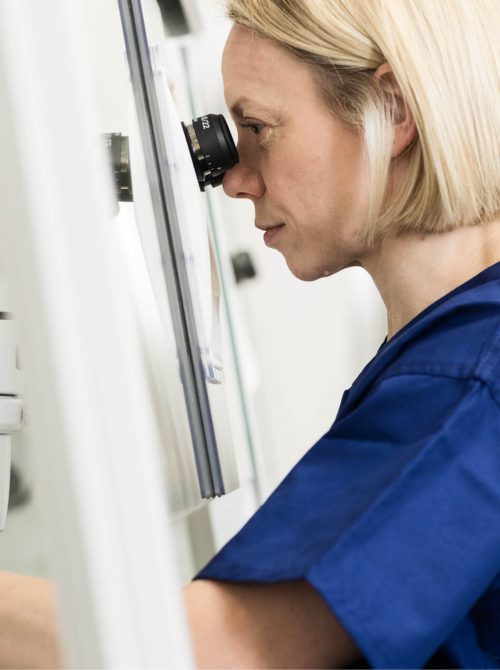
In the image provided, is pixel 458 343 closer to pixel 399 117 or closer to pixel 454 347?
pixel 454 347

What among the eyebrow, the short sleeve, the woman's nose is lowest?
the short sleeve

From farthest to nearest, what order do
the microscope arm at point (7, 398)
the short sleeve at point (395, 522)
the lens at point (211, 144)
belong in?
the lens at point (211, 144), the microscope arm at point (7, 398), the short sleeve at point (395, 522)

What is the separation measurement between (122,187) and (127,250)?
7 cm

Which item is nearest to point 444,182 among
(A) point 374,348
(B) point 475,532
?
(B) point 475,532

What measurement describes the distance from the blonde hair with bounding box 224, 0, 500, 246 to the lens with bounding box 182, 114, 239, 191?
0.46 ft

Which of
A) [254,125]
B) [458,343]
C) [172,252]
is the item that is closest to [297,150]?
[254,125]

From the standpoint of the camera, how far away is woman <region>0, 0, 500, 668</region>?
47 centimetres

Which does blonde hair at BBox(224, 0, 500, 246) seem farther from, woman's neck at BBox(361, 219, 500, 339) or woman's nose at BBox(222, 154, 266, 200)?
woman's nose at BBox(222, 154, 266, 200)

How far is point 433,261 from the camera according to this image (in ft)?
2.72

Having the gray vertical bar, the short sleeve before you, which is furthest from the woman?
the gray vertical bar

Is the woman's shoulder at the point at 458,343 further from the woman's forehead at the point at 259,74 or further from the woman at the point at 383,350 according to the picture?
the woman's forehead at the point at 259,74

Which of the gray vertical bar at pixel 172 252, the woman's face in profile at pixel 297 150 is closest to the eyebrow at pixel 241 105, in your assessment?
the woman's face in profile at pixel 297 150

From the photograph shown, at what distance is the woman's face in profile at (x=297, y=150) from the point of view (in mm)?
811

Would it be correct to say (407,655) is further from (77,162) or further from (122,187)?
(122,187)
